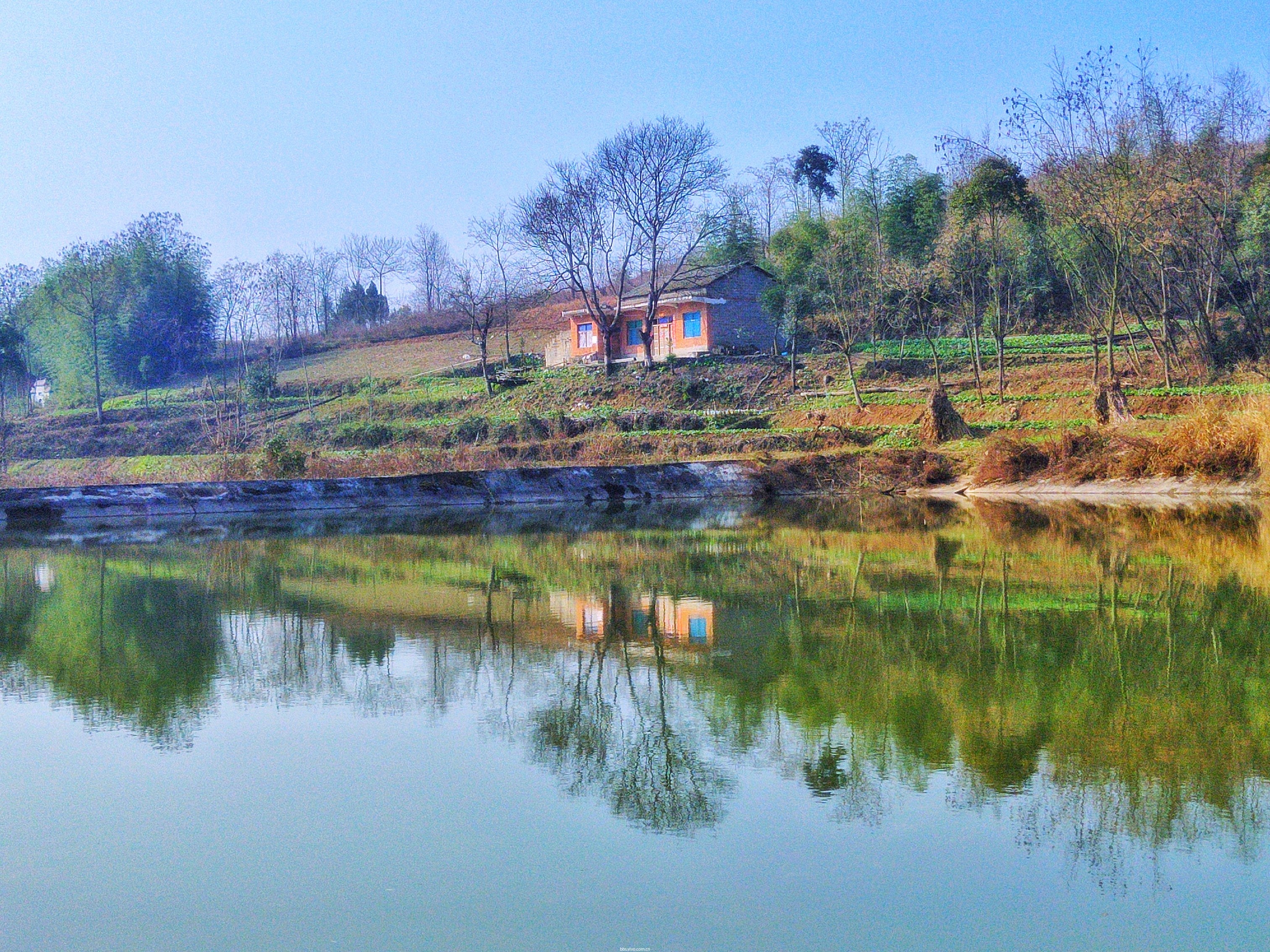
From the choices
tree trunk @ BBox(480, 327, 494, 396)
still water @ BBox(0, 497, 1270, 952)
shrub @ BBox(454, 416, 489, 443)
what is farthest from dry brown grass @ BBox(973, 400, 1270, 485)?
tree trunk @ BBox(480, 327, 494, 396)

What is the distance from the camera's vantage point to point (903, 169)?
189 ft

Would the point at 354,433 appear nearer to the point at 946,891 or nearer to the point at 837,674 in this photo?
the point at 837,674

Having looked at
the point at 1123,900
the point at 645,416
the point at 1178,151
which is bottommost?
the point at 1123,900

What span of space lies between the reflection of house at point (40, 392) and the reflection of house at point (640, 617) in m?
74.9

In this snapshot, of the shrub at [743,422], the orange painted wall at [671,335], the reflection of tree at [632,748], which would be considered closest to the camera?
the reflection of tree at [632,748]

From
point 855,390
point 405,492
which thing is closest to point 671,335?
point 855,390

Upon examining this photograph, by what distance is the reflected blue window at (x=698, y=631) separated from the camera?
34.2 feet

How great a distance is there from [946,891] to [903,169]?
56.5m

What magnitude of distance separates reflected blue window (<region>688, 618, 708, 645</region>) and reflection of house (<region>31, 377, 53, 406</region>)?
76.6 metres

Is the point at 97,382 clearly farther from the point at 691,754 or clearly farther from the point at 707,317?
the point at 691,754

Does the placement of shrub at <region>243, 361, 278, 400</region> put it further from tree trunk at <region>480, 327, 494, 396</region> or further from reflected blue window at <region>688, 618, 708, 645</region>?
reflected blue window at <region>688, 618, 708, 645</region>

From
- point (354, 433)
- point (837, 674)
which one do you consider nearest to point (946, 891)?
point (837, 674)

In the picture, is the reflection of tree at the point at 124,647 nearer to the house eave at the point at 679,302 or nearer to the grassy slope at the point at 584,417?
the grassy slope at the point at 584,417

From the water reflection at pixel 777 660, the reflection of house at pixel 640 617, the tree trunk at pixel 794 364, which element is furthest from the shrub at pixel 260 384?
the reflection of house at pixel 640 617
